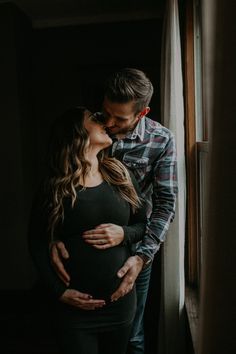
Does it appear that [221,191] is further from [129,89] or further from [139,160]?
[139,160]

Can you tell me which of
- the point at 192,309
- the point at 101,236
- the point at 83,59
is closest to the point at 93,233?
the point at 101,236

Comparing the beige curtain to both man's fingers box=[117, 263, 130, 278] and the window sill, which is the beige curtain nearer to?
man's fingers box=[117, 263, 130, 278]

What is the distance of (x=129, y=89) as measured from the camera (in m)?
1.16

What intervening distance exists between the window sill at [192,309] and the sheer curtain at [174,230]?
6 centimetres

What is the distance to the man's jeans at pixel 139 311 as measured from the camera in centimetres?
161

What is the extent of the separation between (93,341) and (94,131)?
68 cm

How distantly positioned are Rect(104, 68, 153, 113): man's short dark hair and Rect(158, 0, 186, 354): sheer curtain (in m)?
0.47

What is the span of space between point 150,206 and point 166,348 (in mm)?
799

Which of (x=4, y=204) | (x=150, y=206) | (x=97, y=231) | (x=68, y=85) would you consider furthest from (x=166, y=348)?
(x=68, y=85)

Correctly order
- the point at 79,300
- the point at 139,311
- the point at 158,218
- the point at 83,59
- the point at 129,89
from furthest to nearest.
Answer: the point at 83,59 → the point at 139,311 → the point at 158,218 → the point at 129,89 → the point at 79,300

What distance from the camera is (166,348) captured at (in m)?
1.76

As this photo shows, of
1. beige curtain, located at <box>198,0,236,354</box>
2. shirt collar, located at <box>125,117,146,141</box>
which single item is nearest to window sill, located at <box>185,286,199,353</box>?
shirt collar, located at <box>125,117,146,141</box>

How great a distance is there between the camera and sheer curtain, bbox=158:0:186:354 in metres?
1.64

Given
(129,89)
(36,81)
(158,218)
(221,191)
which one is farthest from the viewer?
(36,81)
